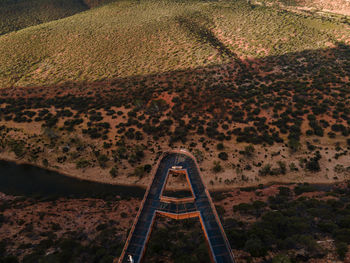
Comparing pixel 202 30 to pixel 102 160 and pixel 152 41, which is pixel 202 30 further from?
pixel 102 160

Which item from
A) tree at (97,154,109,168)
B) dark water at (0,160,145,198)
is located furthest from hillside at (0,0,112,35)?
tree at (97,154,109,168)

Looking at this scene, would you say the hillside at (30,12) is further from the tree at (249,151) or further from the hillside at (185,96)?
the tree at (249,151)

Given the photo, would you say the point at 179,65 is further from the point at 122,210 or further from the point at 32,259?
the point at 32,259

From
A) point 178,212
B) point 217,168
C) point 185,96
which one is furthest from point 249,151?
point 185,96

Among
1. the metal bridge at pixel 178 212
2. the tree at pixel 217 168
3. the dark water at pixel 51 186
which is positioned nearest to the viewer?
the metal bridge at pixel 178 212

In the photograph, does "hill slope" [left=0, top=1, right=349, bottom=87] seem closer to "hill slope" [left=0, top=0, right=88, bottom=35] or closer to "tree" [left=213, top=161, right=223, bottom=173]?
"hill slope" [left=0, top=0, right=88, bottom=35]

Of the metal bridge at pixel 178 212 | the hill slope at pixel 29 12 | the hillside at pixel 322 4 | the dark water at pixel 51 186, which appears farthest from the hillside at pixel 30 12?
the hillside at pixel 322 4
